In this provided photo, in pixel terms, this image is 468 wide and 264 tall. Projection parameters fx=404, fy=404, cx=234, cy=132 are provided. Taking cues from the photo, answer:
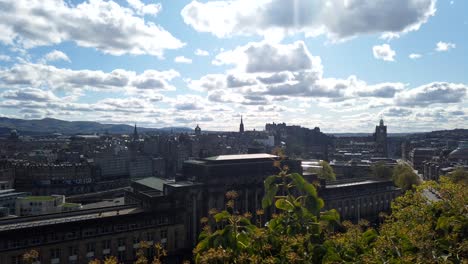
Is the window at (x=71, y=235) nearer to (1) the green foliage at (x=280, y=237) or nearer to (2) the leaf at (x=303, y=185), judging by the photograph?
(1) the green foliage at (x=280, y=237)

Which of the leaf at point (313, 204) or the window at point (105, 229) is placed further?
the window at point (105, 229)

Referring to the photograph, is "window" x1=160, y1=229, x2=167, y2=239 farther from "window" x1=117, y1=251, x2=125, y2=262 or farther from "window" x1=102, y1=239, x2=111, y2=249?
"window" x1=102, y1=239, x2=111, y2=249

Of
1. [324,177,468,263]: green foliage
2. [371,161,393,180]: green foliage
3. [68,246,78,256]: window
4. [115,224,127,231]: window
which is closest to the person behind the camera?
[324,177,468,263]: green foliage

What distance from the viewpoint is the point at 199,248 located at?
13.2 m

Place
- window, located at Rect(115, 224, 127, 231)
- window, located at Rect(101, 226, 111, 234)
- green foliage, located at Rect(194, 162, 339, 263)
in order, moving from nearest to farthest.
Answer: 1. green foliage, located at Rect(194, 162, 339, 263)
2. window, located at Rect(101, 226, 111, 234)
3. window, located at Rect(115, 224, 127, 231)

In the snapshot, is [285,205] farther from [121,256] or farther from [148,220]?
[148,220]

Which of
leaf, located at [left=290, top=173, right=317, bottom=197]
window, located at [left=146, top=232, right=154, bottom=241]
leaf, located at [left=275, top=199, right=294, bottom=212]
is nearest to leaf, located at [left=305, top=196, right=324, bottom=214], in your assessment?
leaf, located at [left=290, top=173, right=317, bottom=197]

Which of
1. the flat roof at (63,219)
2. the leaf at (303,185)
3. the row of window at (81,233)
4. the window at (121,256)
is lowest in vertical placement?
the window at (121,256)

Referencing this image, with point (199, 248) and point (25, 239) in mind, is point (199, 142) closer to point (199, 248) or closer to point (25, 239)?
point (25, 239)

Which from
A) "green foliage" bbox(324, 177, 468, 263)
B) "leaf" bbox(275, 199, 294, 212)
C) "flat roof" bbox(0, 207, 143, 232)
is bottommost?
"flat roof" bbox(0, 207, 143, 232)

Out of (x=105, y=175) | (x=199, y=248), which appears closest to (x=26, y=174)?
(x=105, y=175)

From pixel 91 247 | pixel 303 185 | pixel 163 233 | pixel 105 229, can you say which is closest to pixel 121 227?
pixel 105 229

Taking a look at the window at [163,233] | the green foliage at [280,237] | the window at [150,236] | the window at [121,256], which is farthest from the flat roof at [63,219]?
the green foliage at [280,237]

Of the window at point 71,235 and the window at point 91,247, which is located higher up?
the window at point 71,235
